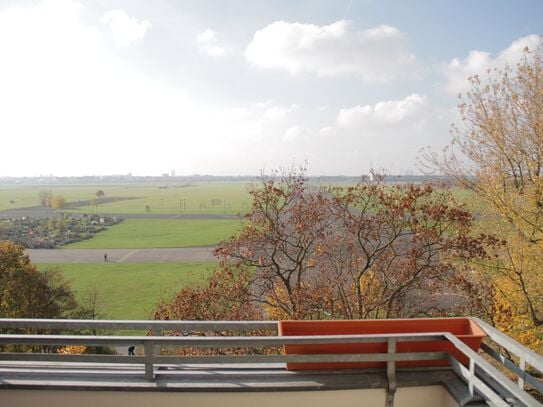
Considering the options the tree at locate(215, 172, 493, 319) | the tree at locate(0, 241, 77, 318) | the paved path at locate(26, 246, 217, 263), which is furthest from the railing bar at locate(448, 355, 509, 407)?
the paved path at locate(26, 246, 217, 263)

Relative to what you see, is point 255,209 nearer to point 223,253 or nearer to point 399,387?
point 223,253

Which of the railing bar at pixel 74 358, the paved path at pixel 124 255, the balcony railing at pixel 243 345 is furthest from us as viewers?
the paved path at pixel 124 255

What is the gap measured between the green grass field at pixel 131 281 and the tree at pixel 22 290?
21.9ft

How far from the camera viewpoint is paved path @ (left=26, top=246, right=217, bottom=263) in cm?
4834

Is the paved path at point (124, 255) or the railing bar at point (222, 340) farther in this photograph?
the paved path at point (124, 255)

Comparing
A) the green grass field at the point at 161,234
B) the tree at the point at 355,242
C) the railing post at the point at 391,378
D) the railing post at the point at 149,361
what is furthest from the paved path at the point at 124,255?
the railing post at the point at 391,378

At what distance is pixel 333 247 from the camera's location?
10.8 m

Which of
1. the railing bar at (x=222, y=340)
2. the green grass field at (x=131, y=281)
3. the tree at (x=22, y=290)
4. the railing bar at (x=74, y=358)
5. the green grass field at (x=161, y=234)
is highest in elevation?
the railing bar at (x=222, y=340)

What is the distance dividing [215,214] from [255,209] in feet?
298

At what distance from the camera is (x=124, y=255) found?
5203cm

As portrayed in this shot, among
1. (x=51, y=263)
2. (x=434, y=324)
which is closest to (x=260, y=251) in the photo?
(x=434, y=324)

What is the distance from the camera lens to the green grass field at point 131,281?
30844mm

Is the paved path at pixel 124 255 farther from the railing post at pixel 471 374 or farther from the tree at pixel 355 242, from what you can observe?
the railing post at pixel 471 374

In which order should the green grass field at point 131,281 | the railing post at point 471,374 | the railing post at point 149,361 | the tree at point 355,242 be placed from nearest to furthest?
1. the railing post at point 471,374
2. the railing post at point 149,361
3. the tree at point 355,242
4. the green grass field at point 131,281
